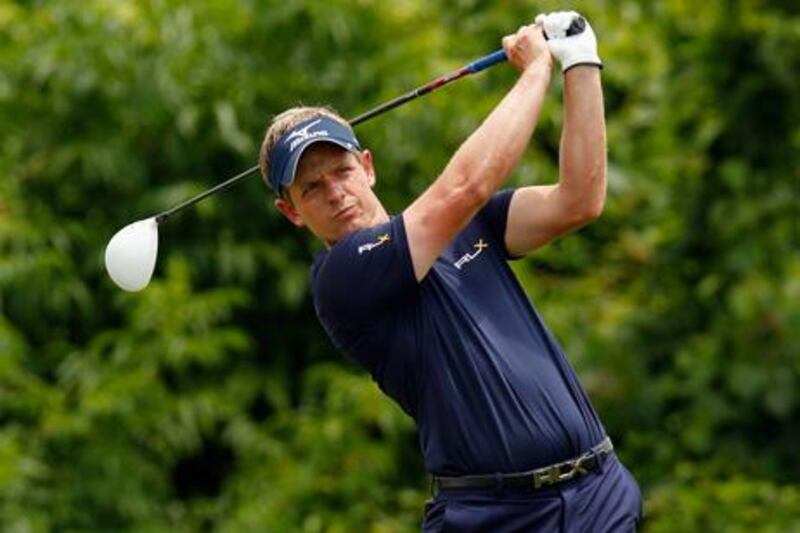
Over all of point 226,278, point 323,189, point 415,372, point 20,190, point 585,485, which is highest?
point 20,190

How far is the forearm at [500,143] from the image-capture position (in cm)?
418

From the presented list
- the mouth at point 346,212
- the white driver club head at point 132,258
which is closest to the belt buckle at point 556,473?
the mouth at point 346,212

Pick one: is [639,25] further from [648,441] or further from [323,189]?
[323,189]

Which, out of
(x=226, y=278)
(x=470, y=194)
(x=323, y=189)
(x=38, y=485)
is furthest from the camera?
(x=226, y=278)

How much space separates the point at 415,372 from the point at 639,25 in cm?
477

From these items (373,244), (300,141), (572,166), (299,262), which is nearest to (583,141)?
(572,166)

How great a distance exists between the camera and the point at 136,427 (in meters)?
8.09

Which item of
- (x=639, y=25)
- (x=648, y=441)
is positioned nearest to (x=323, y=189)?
(x=648, y=441)

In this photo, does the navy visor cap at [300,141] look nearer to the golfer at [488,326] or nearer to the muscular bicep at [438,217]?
the golfer at [488,326]

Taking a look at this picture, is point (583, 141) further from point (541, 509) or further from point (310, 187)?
point (541, 509)

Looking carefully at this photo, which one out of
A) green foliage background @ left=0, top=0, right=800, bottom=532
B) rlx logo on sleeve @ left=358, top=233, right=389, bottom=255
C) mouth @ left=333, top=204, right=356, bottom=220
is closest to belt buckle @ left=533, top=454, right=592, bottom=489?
rlx logo on sleeve @ left=358, top=233, right=389, bottom=255

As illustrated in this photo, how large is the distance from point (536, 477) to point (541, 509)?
0.07m

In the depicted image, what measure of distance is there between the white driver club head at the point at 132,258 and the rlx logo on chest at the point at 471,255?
0.76 metres

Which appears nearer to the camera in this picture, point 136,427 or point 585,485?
point 585,485
